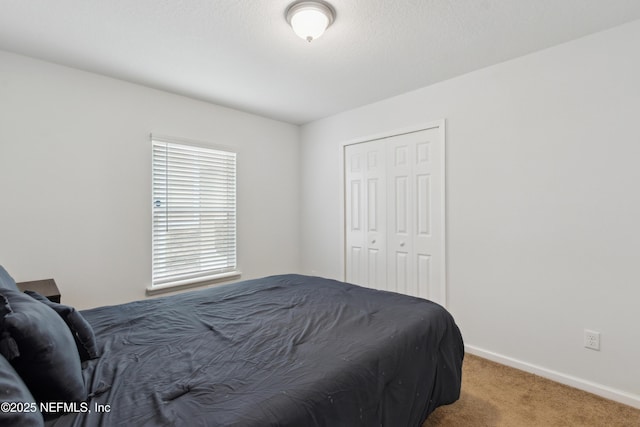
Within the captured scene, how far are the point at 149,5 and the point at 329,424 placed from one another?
2413 mm

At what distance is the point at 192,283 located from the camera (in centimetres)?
337

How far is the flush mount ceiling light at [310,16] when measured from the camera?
185cm

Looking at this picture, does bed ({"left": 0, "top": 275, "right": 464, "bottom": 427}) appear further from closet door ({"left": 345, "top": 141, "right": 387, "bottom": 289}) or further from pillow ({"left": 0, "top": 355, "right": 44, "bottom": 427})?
closet door ({"left": 345, "top": 141, "right": 387, "bottom": 289})

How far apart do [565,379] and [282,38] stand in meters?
3.28

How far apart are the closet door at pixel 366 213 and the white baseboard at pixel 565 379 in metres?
1.18

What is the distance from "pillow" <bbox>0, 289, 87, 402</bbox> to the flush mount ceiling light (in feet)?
6.40

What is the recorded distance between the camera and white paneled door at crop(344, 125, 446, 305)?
3.04 meters

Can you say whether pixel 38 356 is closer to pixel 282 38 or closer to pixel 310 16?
pixel 310 16

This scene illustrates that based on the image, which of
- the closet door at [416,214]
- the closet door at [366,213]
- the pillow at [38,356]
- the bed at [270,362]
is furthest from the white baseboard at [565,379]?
the pillow at [38,356]

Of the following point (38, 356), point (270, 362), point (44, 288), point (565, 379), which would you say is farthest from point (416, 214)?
point (44, 288)

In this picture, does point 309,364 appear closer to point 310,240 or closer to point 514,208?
point 514,208

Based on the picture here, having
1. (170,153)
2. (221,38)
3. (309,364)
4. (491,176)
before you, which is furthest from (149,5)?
(491,176)

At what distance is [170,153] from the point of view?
322 centimetres

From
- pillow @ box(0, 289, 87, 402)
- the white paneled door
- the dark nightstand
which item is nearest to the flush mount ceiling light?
the white paneled door
